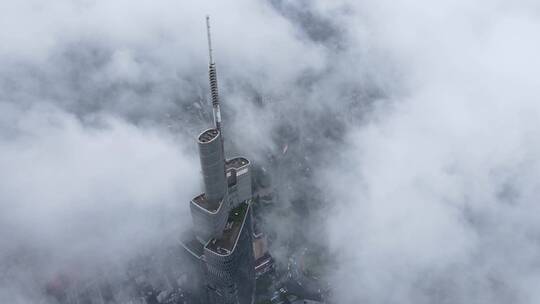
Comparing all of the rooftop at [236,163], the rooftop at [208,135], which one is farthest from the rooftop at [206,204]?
the rooftop at [208,135]

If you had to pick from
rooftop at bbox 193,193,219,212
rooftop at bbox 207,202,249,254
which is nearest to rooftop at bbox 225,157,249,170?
rooftop at bbox 207,202,249,254

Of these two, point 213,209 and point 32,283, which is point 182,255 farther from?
point 32,283

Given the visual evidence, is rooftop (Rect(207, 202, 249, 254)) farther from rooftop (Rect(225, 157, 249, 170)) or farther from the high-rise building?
rooftop (Rect(225, 157, 249, 170))

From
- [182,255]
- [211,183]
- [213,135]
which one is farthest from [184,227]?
[213,135]

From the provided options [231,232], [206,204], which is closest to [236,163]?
[206,204]

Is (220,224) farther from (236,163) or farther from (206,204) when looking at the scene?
(236,163)

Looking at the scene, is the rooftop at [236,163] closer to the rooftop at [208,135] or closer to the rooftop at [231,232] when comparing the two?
the rooftop at [231,232]

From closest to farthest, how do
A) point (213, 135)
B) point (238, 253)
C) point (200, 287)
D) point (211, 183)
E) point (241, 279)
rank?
point (213, 135)
point (211, 183)
point (238, 253)
point (241, 279)
point (200, 287)
